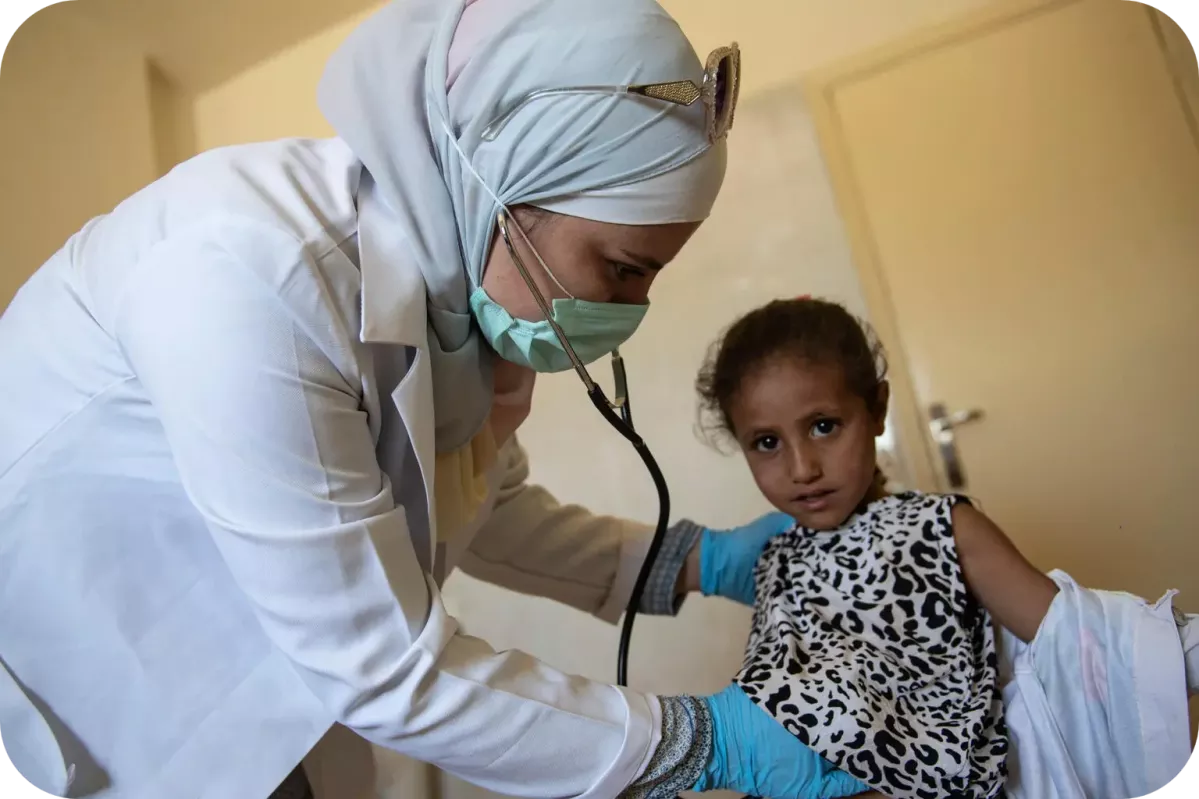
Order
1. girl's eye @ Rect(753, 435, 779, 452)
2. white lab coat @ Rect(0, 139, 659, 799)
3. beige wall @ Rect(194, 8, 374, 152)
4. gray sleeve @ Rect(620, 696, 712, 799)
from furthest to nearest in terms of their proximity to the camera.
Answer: beige wall @ Rect(194, 8, 374, 152), girl's eye @ Rect(753, 435, 779, 452), gray sleeve @ Rect(620, 696, 712, 799), white lab coat @ Rect(0, 139, 659, 799)

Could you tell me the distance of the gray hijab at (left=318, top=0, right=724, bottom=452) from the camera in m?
0.70

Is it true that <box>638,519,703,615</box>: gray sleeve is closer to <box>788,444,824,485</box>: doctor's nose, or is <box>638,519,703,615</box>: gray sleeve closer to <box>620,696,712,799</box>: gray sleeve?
<box>788,444,824,485</box>: doctor's nose

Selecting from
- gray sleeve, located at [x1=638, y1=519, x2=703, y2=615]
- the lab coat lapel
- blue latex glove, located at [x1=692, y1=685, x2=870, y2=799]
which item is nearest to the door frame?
gray sleeve, located at [x1=638, y1=519, x2=703, y2=615]

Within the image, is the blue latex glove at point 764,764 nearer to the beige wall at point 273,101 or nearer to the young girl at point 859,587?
the young girl at point 859,587

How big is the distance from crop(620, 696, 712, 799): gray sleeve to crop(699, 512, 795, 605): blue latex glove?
1.18 feet

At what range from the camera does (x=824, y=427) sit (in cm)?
98

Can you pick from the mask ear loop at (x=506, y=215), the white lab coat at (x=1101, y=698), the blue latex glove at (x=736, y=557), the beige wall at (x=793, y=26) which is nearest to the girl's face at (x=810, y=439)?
the blue latex glove at (x=736, y=557)

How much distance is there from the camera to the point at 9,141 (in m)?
1.65

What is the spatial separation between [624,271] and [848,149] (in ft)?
3.75

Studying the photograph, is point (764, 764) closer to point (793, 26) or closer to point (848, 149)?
point (848, 149)

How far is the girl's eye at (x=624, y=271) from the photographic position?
0.78 metres

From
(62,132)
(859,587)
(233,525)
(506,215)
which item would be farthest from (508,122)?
(62,132)

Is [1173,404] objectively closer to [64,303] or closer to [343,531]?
[343,531]

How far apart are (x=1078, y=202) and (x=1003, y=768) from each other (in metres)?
1.25
